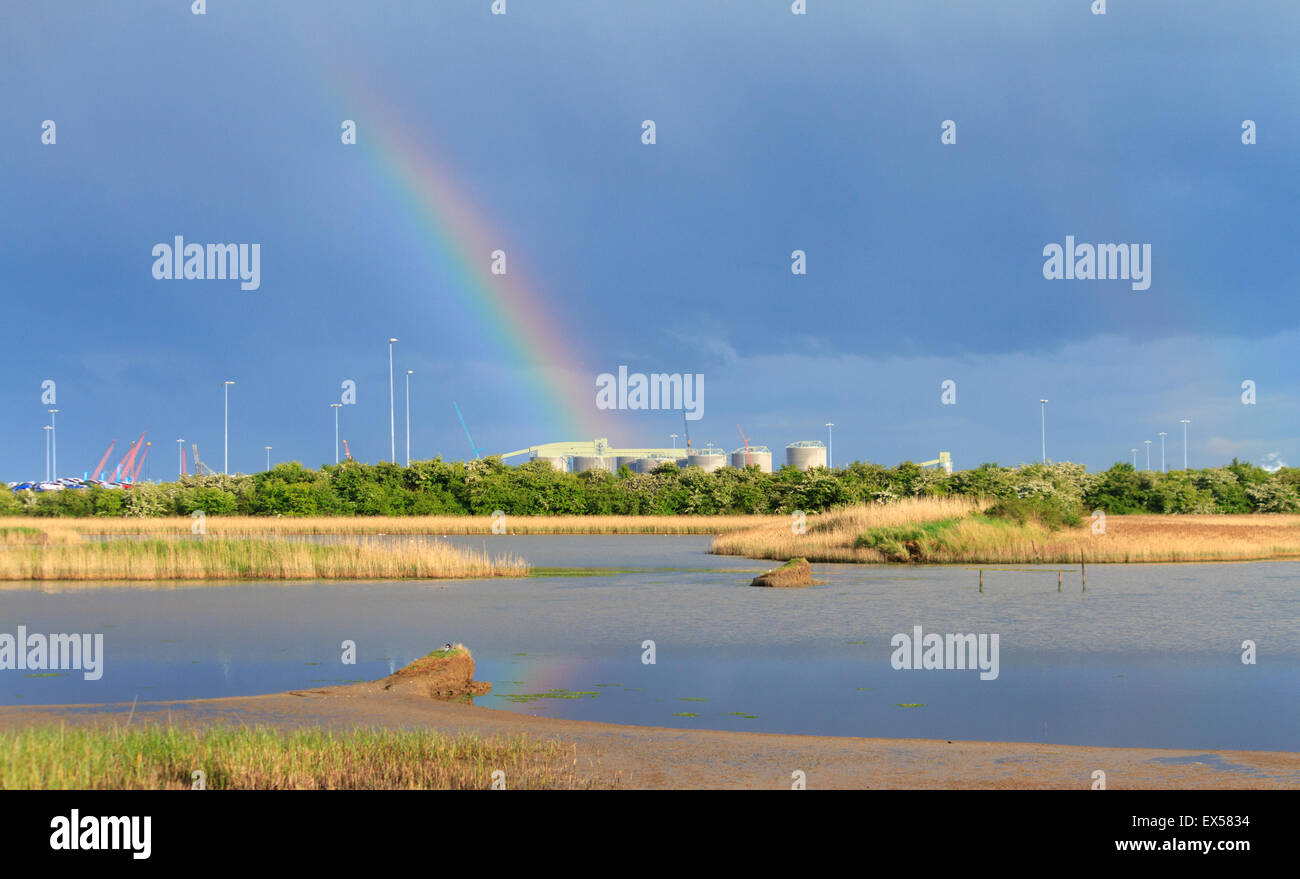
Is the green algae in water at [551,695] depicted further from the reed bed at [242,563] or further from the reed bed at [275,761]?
the reed bed at [242,563]

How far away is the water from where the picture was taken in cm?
1489

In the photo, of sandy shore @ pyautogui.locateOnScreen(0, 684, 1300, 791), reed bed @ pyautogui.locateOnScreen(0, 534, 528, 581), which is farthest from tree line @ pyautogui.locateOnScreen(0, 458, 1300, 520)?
sandy shore @ pyautogui.locateOnScreen(0, 684, 1300, 791)

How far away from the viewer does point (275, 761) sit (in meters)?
10.1

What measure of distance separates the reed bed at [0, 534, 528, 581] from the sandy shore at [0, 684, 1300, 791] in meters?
23.0

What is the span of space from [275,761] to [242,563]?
30170 millimetres

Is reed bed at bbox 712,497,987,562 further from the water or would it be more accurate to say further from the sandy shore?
the sandy shore

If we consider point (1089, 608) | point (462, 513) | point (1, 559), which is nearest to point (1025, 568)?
point (1089, 608)

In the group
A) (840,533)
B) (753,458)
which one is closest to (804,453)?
(753,458)

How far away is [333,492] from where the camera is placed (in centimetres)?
9100

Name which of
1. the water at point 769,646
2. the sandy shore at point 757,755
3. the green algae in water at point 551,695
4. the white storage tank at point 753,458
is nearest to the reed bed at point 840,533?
the water at point 769,646
